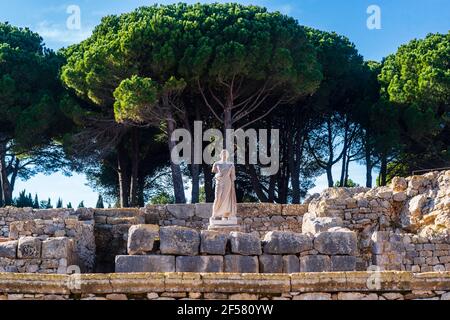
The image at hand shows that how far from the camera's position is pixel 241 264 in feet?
27.3

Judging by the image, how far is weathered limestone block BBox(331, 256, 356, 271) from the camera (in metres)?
8.54

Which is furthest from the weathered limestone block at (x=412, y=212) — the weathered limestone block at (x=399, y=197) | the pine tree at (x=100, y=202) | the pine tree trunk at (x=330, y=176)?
the pine tree at (x=100, y=202)

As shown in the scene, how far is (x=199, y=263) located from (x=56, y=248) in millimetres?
2135

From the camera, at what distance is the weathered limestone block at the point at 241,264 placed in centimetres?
830

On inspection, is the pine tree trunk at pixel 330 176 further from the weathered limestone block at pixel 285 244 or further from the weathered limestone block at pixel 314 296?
the weathered limestone block at pixel 314 296

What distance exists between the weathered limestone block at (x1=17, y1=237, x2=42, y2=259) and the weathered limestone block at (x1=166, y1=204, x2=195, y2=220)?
806 centimetres

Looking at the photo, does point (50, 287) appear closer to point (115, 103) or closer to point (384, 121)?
point (115, 103)

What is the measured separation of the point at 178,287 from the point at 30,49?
26.3m

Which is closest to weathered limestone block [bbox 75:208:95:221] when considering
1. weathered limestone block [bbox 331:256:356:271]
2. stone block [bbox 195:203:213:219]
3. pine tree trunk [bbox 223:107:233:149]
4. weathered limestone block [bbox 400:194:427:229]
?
stone block [bbox 195:203:213:219]

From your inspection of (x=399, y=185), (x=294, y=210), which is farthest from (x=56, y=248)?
(x=399, y=185)

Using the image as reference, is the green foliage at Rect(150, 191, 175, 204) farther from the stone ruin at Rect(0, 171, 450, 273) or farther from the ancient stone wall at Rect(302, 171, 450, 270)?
the ancient stone wall at Rect(302, 171, 450, 270)

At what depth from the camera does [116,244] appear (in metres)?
12.8

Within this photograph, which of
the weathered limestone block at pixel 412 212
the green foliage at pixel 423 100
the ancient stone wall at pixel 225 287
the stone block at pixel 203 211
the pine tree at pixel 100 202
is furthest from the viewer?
the pine tree at pixel 100 202

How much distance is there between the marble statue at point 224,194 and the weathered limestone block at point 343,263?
3736 mm
